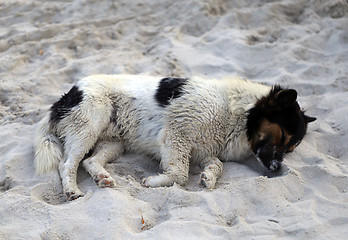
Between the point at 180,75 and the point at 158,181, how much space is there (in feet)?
7.53

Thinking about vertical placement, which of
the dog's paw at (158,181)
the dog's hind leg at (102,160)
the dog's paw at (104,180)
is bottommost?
the dog's paw at (158,181)

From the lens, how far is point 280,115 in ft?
13.4

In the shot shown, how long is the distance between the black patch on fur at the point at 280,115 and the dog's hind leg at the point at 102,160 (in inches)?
58.8

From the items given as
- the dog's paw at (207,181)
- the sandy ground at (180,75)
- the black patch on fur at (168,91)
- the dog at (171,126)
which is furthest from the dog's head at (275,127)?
the black patch on fur at (168,91)

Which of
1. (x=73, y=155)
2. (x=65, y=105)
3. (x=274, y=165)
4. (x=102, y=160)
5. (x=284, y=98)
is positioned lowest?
(x=274, y=165)

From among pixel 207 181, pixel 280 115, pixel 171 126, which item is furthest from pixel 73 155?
pixel 280 115

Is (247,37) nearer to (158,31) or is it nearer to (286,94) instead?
(158,31)

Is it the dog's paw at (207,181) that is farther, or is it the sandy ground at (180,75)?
the dog's paw at (207,181)

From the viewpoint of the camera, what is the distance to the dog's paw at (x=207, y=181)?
3.73 m

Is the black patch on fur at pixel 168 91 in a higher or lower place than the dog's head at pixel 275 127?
higher

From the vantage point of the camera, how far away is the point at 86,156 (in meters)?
4.40

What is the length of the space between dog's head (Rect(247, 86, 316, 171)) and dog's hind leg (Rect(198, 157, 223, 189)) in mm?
431

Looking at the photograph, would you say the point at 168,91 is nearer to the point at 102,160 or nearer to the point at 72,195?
the point at 102,160

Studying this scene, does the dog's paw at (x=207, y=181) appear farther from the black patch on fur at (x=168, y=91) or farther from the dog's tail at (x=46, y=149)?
the dog's tail at (x=46, y=149)
